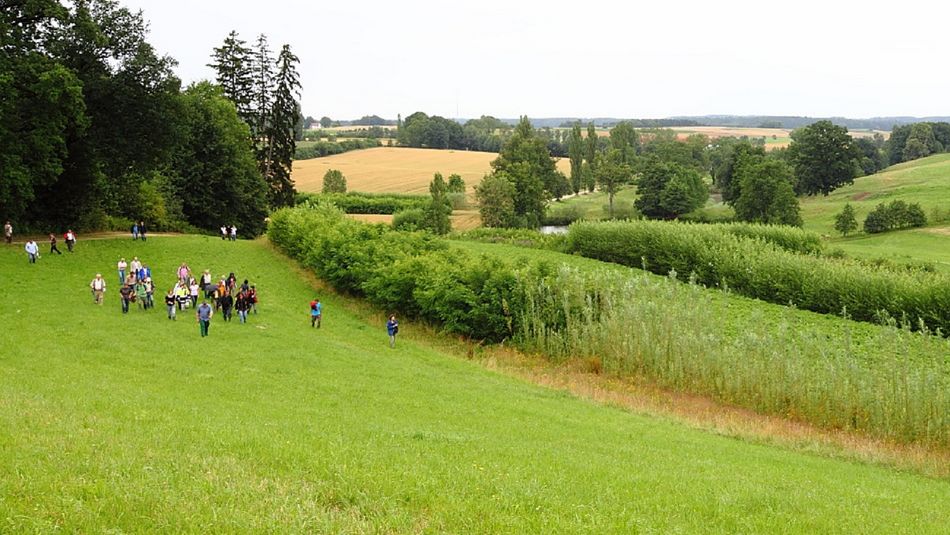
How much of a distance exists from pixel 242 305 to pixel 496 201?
58.5 m

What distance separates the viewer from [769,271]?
135ft

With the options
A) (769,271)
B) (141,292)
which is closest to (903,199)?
(769,271)

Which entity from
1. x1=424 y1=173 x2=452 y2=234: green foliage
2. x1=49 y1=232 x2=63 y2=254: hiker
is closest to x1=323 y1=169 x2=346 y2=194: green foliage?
x1=424 y1=173 x2=452 y2=234: green foliage

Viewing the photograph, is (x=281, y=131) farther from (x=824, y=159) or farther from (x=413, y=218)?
(x=824, y=159)

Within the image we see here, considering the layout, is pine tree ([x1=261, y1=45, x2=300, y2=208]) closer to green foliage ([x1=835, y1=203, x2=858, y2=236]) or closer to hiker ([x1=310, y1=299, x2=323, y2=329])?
hiker ([x1=310, y1=299, x2=323, y2=329])

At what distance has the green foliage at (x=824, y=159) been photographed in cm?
9919

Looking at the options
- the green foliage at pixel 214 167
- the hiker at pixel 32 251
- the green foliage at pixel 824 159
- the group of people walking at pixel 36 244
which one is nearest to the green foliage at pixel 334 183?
the green foliage at pixel 214 167

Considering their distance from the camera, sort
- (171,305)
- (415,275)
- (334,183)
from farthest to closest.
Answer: (334,183)
(415,275)
(171,305)

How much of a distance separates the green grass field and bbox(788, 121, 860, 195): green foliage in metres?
89.1

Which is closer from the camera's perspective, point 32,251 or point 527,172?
point 32,251

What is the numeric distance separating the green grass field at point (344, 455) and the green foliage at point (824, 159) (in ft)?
292

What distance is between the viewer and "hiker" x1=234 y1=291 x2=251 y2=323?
29.2m

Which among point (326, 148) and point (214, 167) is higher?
point (326, 148)

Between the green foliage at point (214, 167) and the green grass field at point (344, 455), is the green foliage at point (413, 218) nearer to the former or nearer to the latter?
the green foliage at point (214, 167)
